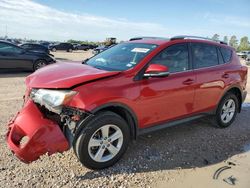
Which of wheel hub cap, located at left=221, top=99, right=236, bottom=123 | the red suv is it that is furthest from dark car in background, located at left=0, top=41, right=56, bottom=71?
wheel hub cap, located at left=221, top=99, right=236, bottom=123

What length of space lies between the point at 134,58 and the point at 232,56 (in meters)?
2.71

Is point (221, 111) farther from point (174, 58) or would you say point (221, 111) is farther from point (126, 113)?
point (126, 113)

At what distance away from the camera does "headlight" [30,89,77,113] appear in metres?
3.55

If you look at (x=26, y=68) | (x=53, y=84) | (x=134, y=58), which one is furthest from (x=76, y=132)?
(x=26, y=68)

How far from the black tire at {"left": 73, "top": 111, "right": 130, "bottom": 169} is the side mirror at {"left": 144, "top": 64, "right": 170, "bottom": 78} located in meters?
0.78

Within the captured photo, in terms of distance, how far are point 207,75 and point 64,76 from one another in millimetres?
2707

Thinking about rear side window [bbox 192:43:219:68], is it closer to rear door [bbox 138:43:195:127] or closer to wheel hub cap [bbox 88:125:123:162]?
Result: rear door [bbox 138:43:195:127]

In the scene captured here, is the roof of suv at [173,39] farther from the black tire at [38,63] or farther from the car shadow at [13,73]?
the black tire at [38,63]

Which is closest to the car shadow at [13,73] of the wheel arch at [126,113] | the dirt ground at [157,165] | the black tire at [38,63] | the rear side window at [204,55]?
the black tire at [38,63]

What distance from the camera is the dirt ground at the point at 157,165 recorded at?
3.67m

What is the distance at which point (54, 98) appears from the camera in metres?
3.61

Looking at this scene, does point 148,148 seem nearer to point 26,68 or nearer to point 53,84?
point 53,84

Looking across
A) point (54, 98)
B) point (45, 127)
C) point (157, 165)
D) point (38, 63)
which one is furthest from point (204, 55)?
point (38, 63)

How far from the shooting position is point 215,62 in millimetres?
5664
